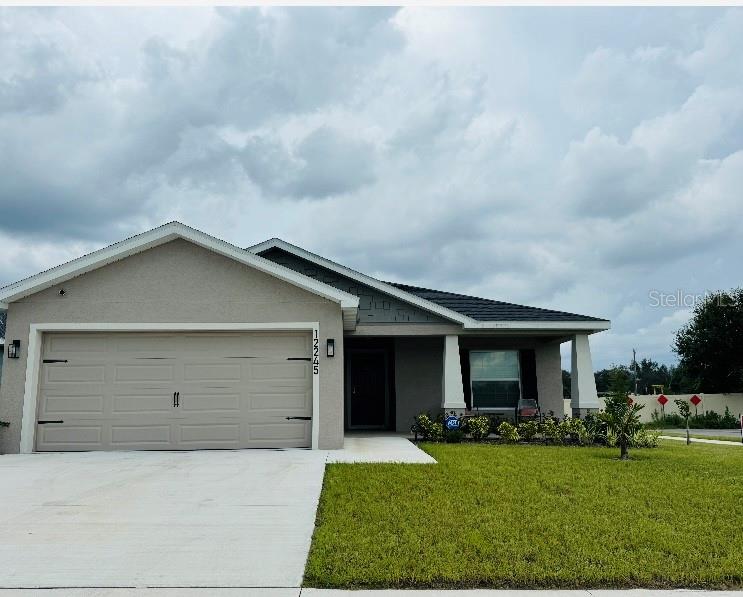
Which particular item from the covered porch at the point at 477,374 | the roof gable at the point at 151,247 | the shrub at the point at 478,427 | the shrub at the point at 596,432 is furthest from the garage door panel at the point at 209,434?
the shrub at the point at 596,432

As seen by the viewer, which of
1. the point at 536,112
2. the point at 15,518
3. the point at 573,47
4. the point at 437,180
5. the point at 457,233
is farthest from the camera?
the point at 457,233

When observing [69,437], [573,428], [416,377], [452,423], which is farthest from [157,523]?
[416,377]

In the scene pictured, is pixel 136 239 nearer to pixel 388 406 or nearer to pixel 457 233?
pixel 388 406

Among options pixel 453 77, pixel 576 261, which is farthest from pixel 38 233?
pixel 576 261

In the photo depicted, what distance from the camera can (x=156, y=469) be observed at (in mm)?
8867

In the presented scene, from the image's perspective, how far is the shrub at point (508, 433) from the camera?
13195 mm

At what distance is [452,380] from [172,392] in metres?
6.30

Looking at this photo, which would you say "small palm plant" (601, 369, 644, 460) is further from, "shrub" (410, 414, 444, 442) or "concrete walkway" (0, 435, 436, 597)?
"concrete walkway" (0, 435, 436, 597)

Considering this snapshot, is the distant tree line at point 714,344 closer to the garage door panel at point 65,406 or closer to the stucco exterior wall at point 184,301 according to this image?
the stucco exterior wall at point 184,301

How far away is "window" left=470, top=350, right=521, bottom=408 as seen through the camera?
16328 millimetres

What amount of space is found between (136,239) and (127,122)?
5707mm

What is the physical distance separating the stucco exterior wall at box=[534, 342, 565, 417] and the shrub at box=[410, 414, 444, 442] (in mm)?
4253

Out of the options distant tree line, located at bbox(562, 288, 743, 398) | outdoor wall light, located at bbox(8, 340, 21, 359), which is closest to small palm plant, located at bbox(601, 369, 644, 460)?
outdoor wall light, located at bbox(8, 340, 21, 359)

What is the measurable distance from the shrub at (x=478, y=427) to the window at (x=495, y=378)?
110 inches
